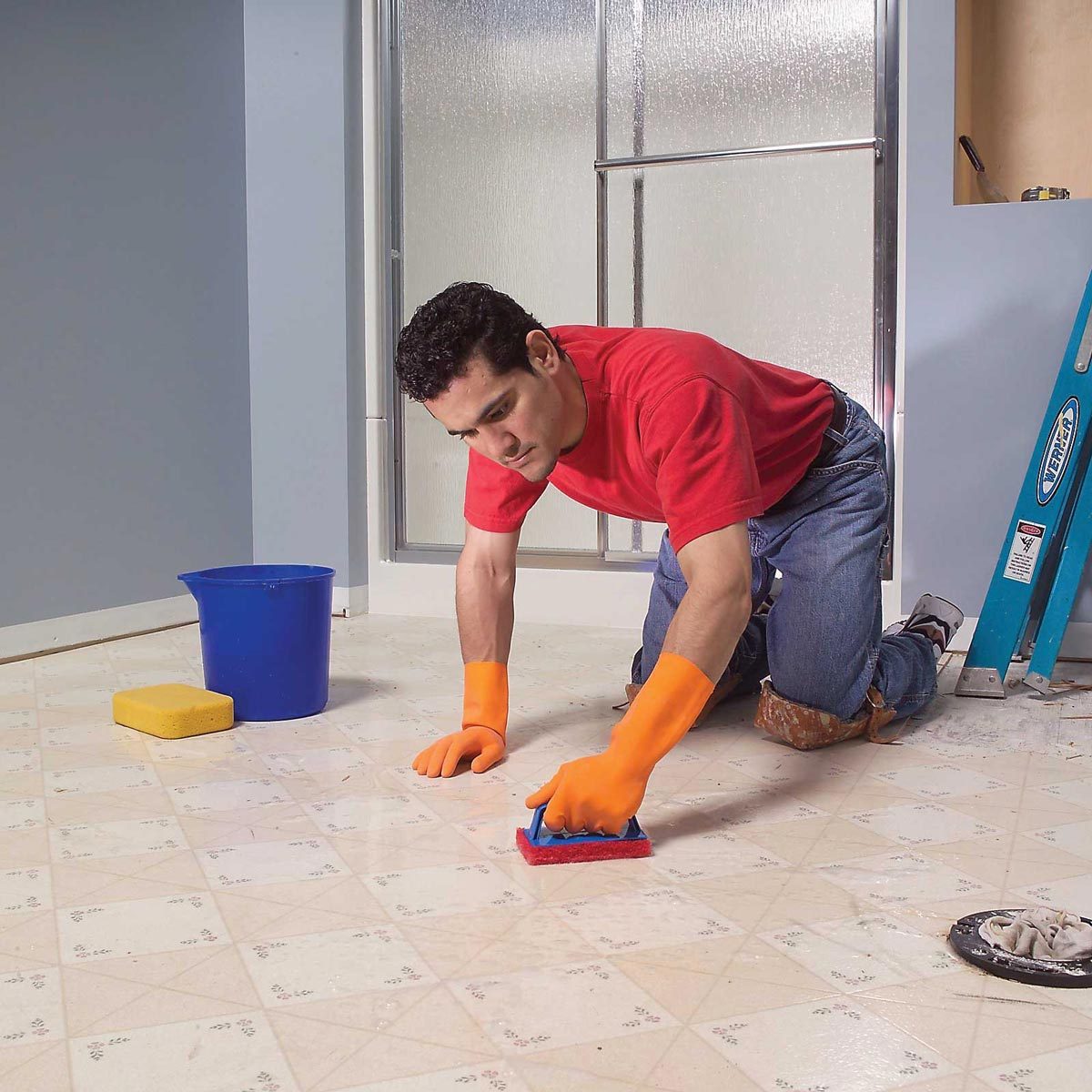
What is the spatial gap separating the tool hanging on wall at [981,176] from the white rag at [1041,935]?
6.31 feet

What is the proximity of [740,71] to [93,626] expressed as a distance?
1.96 metres

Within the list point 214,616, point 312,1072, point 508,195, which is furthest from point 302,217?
point 312,1072

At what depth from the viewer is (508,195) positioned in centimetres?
288

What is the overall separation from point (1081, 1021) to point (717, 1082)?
0.99ft

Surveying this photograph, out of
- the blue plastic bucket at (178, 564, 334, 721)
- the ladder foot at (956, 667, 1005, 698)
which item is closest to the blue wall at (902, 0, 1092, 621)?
the ladder foot at (956, 667, 1005, 698)

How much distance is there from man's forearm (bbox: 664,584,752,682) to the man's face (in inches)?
9.7

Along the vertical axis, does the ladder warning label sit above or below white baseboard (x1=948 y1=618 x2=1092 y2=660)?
above

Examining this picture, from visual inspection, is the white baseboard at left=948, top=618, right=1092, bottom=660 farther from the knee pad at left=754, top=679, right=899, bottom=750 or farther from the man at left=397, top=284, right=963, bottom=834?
the knee pad at left=754, top=679, right=899, bottom=750

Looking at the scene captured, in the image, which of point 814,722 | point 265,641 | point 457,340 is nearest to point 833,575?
point 814,722

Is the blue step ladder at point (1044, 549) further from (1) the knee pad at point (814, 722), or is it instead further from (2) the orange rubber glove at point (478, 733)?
(2) the orange rubber glove at point (478, 733)

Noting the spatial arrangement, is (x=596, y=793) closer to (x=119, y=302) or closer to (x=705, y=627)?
(x=705, y=627)

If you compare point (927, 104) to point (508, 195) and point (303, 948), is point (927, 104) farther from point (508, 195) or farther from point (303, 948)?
point (303, 948)

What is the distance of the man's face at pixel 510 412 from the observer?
1266 mm

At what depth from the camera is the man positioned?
1.24 meters
